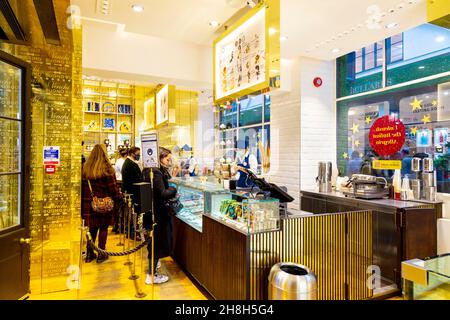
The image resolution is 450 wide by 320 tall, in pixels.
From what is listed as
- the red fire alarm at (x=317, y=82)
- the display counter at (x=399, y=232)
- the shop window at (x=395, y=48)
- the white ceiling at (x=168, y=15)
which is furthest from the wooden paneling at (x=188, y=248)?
A: the shop window at (x=395, y=48)

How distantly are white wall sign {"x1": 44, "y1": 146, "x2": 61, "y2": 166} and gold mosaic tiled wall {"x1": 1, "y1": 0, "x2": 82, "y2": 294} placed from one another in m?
0.05

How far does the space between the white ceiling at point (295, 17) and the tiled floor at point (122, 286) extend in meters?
3.11

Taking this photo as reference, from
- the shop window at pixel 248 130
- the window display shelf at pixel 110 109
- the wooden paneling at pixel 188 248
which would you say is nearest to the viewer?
the wooden paneling at pixel 188 248

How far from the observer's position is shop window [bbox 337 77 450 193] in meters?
3.80

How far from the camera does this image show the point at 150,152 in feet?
10.5

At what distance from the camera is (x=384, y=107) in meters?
4.65

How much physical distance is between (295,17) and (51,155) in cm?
332

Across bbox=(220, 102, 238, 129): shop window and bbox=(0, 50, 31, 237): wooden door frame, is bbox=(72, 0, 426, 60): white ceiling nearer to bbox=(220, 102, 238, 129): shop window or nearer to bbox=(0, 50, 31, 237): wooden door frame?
bbox=(0, 50, 31, 237): wooden door frame

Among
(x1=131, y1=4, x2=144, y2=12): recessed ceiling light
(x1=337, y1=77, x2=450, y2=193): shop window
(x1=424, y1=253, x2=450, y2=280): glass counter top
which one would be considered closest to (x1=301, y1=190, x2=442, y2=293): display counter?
(x1=337, y1=77, x2=450, y2=193): shop window

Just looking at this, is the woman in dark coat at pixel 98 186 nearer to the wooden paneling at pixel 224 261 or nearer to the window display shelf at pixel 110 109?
the wooden paneling at pixel 224 261

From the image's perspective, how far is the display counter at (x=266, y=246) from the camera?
7.73 ft
